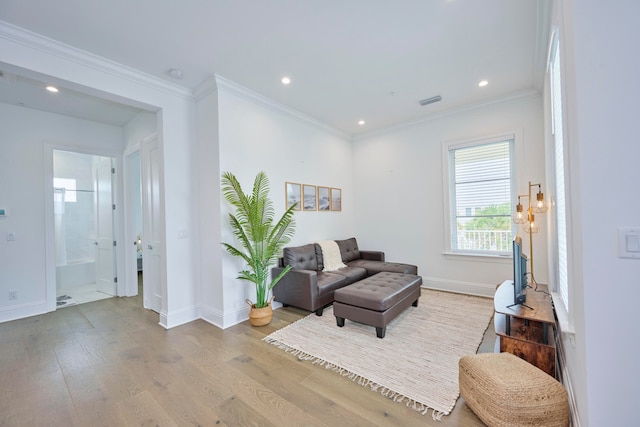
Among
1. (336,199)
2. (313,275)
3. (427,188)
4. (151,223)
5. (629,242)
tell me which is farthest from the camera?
(336,199)

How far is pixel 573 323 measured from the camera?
1483 millimetres

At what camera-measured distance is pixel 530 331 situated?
2146mm

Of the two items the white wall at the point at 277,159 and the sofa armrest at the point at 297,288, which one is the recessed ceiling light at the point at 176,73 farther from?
the sofa armrest at the point at 297,288

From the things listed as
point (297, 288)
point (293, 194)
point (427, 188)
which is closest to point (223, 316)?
point (297, 288)

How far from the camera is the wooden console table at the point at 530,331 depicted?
1.92 metres

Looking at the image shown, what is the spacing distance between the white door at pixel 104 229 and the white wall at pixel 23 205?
0.80 m

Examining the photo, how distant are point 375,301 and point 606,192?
203 centimetres

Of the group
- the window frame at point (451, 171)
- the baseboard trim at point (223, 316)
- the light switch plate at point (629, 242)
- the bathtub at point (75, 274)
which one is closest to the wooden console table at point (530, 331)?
the light switch plate at point (629, 242)

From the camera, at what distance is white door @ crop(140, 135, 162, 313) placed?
12.2 feet

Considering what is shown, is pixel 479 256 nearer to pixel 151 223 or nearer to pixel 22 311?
pixel 151 223

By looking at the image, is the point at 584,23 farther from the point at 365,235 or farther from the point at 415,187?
the point at 365,235

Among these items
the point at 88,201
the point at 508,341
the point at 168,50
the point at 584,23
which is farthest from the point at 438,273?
the point at 88,201

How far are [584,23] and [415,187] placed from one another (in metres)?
3.68

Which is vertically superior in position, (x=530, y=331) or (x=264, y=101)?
(x=264, y=101)
